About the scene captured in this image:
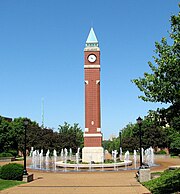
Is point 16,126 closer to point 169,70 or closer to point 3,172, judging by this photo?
point 3,172

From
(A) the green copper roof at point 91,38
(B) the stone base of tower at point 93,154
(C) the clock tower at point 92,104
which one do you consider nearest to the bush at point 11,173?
(C) the clock tower at point 92,104

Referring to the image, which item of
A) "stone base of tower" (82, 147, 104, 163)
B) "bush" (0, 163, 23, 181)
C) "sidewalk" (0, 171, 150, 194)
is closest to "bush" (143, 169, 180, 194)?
"sidewalk" (0, 171, 150, 194)

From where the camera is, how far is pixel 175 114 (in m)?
11.0

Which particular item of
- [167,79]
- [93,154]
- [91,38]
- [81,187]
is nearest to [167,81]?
[167,79]

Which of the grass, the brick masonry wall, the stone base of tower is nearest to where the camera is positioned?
the grass

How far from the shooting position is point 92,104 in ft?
128

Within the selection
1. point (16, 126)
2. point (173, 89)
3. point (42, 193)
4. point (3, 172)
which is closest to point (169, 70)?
point (173, 89)

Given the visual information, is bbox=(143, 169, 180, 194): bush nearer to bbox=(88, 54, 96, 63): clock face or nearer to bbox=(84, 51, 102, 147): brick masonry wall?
bbox=(84, 51, 102, 147): brick masonry wall

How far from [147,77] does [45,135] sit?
47.2m

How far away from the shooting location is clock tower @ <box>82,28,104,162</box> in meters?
37.9

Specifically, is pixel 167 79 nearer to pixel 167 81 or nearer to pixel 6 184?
pixel 167 81

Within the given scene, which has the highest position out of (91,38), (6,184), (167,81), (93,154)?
(91,38)

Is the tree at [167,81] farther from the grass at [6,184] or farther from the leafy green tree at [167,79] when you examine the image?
the grass at [6,184]

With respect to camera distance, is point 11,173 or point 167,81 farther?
point 11,173
